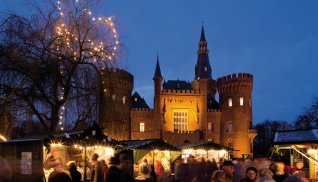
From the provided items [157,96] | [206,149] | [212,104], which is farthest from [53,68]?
[212,104]

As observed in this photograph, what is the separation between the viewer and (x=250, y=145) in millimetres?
48500

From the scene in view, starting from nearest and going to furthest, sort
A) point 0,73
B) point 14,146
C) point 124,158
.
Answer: point 124,158
point 0,73
point 14,146

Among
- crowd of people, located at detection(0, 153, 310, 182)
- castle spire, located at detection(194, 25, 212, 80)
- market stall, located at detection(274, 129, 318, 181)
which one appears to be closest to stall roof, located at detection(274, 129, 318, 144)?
market stall, located at detection(274, 129, 318, 181)

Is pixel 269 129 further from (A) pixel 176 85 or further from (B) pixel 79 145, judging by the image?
(B) pixel 79 145

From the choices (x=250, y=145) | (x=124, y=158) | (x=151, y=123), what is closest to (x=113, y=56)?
(x=124, y=158)

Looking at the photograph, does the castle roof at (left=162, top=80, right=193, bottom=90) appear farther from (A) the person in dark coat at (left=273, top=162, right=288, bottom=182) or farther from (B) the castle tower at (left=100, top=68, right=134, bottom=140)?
(A) the person in dark coat at (left=273, top=162, right=288, bottom=182)

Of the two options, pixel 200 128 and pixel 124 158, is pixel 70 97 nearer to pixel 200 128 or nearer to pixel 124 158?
pixel 124 158

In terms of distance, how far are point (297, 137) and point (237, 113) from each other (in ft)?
117

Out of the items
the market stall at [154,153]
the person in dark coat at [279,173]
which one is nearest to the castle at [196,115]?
the market stall at [154,153]

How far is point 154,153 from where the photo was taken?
2038cm

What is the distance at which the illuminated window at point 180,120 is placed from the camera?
47.7 meters

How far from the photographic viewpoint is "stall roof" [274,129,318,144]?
12.8 metres

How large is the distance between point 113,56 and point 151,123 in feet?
115

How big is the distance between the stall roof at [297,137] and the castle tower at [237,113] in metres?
34.5
